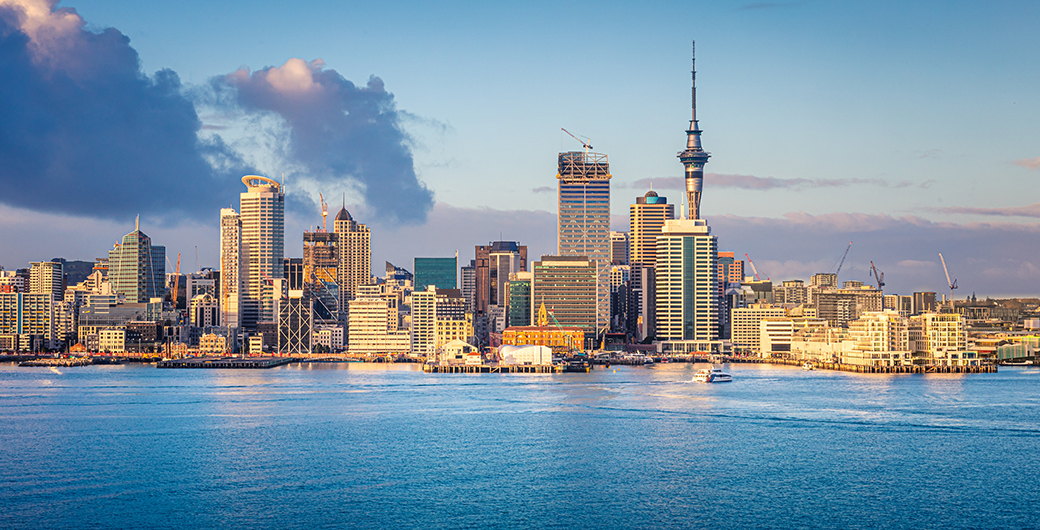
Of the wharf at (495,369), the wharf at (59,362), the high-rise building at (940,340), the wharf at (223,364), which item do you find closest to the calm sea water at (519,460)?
the wharf at (495,369)

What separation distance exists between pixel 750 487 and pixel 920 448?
15.9 meters

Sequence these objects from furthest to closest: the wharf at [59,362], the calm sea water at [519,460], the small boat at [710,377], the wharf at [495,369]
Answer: the wharf at [59,362] < the wharf at [495,369] < the small boat at [710,377] < the calm sea water at [519,460]

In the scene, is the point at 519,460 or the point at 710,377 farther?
the point at 710,377

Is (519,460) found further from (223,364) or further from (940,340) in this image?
(223,364)

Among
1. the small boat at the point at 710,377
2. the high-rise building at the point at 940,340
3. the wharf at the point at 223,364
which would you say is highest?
the high-rise building at the point at 940,340

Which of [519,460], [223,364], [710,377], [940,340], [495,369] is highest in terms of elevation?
[940,340]

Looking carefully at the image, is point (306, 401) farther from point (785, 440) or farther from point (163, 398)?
point (785, 440)

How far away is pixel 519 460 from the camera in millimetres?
54500

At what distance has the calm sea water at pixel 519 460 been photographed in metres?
42.4

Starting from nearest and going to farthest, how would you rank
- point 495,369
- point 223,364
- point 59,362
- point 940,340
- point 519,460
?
point 519,460
point 495,369
point 940,340
point 223,364
point 59,362

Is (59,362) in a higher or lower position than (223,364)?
higher

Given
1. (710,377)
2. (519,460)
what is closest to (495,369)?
(710,377)

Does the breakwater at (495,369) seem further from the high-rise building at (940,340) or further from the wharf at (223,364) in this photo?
the high-rise building at (940,340)

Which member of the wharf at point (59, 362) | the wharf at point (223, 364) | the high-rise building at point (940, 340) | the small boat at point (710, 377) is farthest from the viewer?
the wharf at point (59, 362)
